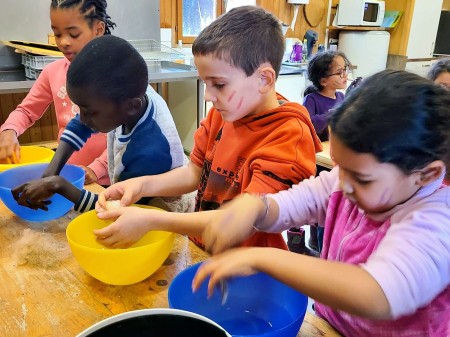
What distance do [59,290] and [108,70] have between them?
509mm

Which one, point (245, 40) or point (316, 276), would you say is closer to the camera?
point (316, 276)

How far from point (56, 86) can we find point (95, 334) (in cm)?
132

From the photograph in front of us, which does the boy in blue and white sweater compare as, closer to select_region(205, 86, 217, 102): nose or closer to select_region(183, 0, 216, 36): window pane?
select_region(205, 86, 217, 102): nose

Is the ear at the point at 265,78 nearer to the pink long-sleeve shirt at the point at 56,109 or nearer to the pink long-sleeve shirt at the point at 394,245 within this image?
the pink long-sleeve shirt at the point at 394,245

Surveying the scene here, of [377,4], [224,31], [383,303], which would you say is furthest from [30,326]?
[377,4]

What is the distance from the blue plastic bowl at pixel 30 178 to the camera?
100cm

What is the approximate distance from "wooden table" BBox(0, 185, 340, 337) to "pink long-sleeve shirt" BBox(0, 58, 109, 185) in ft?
2.01

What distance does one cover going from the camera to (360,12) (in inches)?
157

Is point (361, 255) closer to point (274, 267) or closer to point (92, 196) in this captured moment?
point (274, 267)

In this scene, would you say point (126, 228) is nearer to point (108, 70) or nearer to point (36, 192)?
point (36, 192)

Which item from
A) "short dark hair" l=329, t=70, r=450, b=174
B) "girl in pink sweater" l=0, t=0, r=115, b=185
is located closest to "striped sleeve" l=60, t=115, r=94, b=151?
"girl in pink sweater" l=0, t=0, r=115, b=185

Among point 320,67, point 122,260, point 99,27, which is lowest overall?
point 122,260

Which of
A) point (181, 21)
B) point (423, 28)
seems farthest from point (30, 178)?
point (423, 28)

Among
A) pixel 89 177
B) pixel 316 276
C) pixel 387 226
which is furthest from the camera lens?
pixel 89 177
